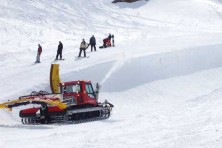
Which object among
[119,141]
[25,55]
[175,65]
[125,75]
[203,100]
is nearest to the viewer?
[119,141]

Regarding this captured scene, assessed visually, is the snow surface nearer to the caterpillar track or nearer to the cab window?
the caterpillar track

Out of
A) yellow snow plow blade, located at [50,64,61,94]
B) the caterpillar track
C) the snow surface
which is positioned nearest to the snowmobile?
the caterpillar track

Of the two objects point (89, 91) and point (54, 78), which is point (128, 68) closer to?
point (54, 78)

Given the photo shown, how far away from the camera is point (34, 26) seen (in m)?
40.2

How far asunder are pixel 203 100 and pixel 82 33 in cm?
2183

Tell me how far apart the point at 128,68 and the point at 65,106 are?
8556 millimetres

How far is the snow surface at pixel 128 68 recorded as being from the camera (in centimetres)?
1312

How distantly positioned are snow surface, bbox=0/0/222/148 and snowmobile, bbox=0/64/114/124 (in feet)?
2.33

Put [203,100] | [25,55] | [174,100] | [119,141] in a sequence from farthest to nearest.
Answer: [25,55], [174,100], [203,100], [119,141]

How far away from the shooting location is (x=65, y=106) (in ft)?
57.9

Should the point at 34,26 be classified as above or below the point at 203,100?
above

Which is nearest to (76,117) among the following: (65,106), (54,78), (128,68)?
(65,106)

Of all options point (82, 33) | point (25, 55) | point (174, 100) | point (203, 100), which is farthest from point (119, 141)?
point (82, 33)

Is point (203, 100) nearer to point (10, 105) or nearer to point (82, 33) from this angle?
point (10, 105)
